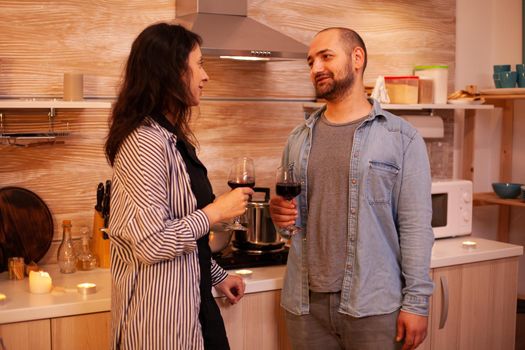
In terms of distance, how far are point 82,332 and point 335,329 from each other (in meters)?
0.82

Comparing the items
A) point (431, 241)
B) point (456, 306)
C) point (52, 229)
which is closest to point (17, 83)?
point (52, 229)

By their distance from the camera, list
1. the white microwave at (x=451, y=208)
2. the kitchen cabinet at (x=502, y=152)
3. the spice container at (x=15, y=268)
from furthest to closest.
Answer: the kitchen cabinet at (x=502, y=152)
the white microwave at (x=451, y=208)
the spice container at (x=15, y=268)

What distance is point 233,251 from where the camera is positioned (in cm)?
290

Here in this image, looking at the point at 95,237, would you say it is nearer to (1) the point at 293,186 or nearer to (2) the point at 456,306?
(1) the point at 293,186

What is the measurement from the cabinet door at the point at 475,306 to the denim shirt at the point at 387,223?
784 millimetres

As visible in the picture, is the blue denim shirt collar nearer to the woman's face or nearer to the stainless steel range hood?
the stainless steel range hood

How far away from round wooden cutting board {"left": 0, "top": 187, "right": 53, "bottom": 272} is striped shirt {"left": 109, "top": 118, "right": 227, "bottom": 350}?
2.83ft

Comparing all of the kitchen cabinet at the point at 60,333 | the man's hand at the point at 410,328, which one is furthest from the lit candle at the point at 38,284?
the man's hand at the point at 410,328

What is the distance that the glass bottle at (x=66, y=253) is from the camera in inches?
106

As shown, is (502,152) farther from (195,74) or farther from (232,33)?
(195,74)

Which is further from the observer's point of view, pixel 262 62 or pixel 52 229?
pixel 262 62

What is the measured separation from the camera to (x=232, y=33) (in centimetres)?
272

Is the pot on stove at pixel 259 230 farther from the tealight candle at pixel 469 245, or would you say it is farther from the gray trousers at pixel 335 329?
the tealight candle at pixel 469 245

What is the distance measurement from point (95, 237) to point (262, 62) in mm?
1071
